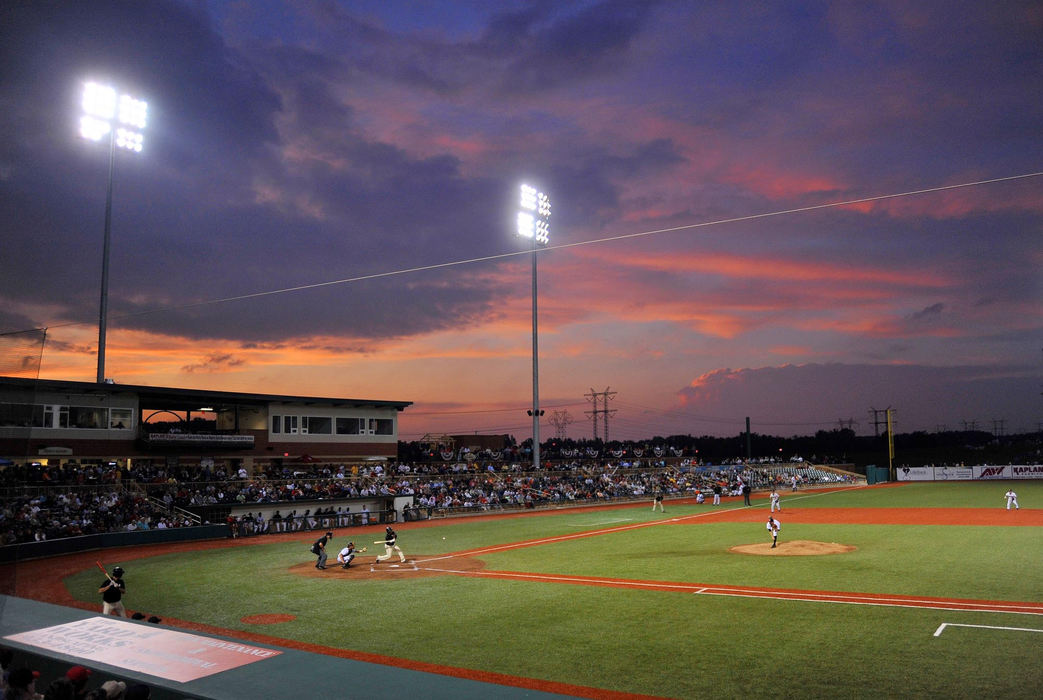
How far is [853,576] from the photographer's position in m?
18.5

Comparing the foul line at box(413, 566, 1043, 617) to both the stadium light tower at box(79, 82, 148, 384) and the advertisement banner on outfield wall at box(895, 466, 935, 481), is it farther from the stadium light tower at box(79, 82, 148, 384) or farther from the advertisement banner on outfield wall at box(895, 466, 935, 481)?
the advertisement banner on outfield wall at box(895, 466, 935, 481)

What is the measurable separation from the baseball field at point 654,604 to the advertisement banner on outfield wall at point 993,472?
54854 millimetres

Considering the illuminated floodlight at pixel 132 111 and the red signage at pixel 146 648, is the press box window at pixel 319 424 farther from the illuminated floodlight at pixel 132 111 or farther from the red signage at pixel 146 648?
the red signage at pixel 146 648

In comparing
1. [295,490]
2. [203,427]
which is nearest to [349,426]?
[203,427]

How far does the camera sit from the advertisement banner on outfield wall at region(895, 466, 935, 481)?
8175 centimetres

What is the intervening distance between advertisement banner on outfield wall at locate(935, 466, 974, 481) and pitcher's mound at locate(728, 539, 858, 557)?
6650cm

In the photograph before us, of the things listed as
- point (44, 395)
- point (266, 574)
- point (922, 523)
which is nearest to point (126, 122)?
point (44, 395)

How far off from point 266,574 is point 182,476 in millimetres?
21147

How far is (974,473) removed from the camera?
78.8 meters

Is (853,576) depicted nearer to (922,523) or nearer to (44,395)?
(922,523)

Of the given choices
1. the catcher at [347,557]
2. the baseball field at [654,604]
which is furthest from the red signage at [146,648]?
the catcher at [347,557]

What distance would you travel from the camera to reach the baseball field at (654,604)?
10.7 metres

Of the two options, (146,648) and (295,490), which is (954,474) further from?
(146,648)

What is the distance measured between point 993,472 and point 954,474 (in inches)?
150
